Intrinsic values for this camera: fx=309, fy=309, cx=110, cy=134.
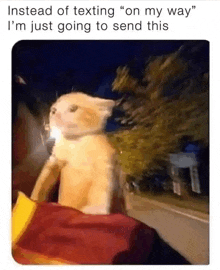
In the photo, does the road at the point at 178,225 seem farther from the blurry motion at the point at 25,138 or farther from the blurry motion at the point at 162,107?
the blurry motion at the point at 25,138

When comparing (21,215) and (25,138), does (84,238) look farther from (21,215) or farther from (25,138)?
(25,138)

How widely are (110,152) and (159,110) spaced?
28cm

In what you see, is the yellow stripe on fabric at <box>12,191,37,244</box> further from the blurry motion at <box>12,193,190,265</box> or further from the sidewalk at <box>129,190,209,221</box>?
the sidewalk at <box>129,190,209,221</box>

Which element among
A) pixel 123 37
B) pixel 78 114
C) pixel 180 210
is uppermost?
pixel 123 37

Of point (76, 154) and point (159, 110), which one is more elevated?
point (159, 110)

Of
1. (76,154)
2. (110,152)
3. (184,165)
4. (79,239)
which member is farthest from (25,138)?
(184,165)

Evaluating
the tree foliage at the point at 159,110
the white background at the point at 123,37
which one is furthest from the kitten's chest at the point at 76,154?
the white background at the point at 123,37

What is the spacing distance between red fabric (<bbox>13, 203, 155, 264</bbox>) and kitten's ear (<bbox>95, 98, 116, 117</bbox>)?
1.45 feet

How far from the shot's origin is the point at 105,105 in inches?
52.9

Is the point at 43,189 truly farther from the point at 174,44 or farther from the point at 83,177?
the point at 174,44

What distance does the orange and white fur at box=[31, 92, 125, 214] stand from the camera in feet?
4.35

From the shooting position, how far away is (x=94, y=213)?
4.33 ft

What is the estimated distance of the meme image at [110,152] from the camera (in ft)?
4.30

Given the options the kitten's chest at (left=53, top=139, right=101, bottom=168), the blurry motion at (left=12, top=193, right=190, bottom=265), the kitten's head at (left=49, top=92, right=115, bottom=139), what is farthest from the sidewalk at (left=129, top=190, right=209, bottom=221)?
the kitten's head at (left=49, top=92, right=115, bottom=139)
